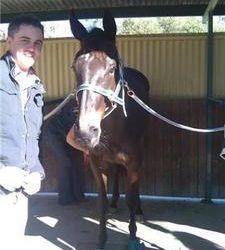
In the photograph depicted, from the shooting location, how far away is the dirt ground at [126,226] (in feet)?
14.1

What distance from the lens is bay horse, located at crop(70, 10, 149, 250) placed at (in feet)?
10.5

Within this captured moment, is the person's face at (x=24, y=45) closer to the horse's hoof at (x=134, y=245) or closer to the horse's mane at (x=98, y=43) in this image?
the horse's mane at (x=98, y=43)

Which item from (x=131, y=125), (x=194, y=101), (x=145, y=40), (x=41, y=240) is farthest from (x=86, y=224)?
(x=145, y=40)

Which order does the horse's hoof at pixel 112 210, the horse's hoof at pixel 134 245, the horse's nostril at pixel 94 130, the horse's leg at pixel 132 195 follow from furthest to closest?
the horse's hoof at pixel 112 210 → the horse's leg at pixel 132 195 → the horse's hoof at pixel 134 245 → the horse's nostril at pixel 94 130

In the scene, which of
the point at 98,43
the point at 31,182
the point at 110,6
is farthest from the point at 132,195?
the point at 110,6

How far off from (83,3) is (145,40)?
2.89ft

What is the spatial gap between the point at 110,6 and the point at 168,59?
0.97m

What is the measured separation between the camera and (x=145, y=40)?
578 cm

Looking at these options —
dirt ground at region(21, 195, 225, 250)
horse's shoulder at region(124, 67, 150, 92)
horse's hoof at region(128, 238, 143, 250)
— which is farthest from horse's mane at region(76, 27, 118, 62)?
dirt ground at region(21, 195, 225, 250)

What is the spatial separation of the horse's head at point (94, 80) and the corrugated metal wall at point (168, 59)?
2.20 metres

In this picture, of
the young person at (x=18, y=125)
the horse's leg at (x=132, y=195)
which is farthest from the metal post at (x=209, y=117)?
the young person at (x=18, y=125)

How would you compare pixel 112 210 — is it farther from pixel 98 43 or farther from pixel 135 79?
pixel 98 43

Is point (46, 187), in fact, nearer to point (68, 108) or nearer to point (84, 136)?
point (68, 108)

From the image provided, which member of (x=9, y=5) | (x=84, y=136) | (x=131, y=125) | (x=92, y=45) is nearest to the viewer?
(x=84, y=136)
